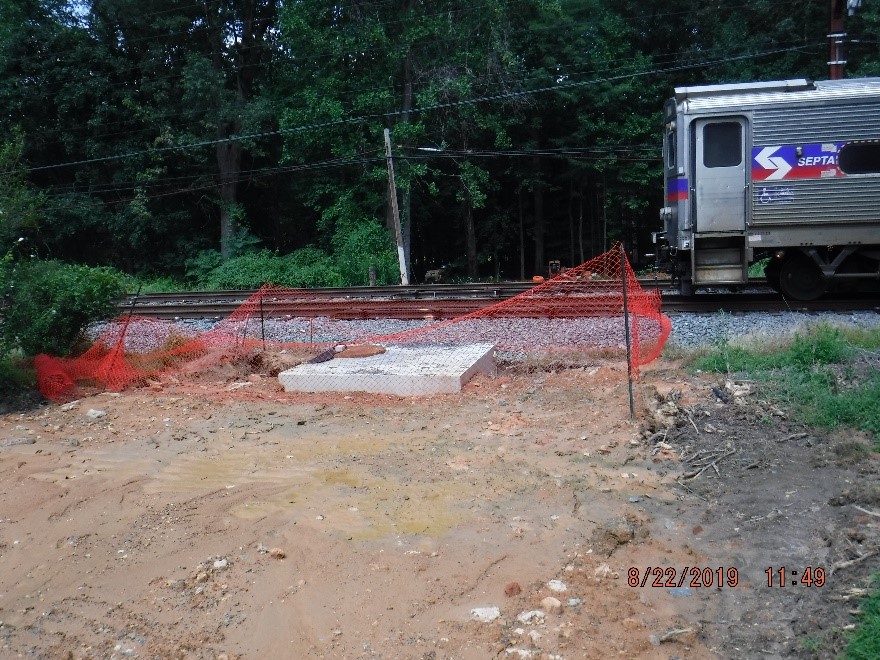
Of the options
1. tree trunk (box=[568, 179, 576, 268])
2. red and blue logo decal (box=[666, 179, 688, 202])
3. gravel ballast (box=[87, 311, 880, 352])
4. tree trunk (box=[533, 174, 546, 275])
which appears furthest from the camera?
tree trunk (box=[568, 179, 576, 268])

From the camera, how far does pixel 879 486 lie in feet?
15.4

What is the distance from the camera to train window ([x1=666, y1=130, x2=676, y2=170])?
13.2m

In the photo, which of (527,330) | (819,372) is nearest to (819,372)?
(819,372)

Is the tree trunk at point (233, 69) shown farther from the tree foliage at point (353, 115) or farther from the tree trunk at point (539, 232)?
the tree trunk at point (539, 232)

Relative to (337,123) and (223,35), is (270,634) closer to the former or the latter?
(337,123)

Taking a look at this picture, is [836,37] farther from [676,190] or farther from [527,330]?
[527,330]

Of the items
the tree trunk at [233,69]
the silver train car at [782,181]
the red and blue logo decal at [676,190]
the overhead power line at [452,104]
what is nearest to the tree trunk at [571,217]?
the overhead power line at [452,104]

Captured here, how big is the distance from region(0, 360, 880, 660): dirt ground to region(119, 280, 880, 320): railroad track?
496 centimetres

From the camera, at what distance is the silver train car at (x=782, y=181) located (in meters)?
12.0

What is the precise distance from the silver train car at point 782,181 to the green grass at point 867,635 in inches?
380

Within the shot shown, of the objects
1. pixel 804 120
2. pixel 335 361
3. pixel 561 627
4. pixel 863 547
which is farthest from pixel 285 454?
pixel 804 120

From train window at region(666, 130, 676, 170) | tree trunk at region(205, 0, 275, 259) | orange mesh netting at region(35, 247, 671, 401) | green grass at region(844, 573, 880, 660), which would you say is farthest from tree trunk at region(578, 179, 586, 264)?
green grass at region(844, 573, 880, 660)

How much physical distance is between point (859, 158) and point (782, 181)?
1210 mm
